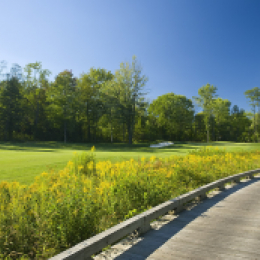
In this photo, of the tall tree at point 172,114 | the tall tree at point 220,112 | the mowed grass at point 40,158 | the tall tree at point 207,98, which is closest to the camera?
the mowed grass at point 40,158

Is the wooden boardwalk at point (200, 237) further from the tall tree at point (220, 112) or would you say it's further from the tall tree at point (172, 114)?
the tall tree at point (220, 112)

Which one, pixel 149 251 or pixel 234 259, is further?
pixel 149 251

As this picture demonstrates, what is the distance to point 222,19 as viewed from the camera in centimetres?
2323

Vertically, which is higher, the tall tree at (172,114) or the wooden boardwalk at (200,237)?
the tall tree at (172,114)

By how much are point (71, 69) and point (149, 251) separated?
57.1 metres

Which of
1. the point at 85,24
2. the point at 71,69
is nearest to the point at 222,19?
the point at 85,24

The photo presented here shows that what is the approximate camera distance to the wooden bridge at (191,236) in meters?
3.20

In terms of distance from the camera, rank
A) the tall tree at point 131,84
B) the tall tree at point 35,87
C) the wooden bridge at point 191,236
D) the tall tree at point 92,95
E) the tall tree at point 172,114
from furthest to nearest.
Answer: the tall tree at point 172,114
the tall tree at point 35,87
the tall tree at point 92,95
the tall tree at point 131,84
the wooden bridge at point 191,236

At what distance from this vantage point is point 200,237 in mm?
3859

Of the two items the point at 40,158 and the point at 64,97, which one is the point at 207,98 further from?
the point at 40,158

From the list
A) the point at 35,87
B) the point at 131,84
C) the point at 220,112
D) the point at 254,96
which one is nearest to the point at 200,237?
the point at 131,84

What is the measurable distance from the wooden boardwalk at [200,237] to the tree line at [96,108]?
36.5 meters

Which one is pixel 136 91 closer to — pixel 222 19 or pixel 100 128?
pixel 100 128

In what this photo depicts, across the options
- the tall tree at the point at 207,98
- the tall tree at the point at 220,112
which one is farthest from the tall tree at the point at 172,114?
the tall tree at the point at 220,112
